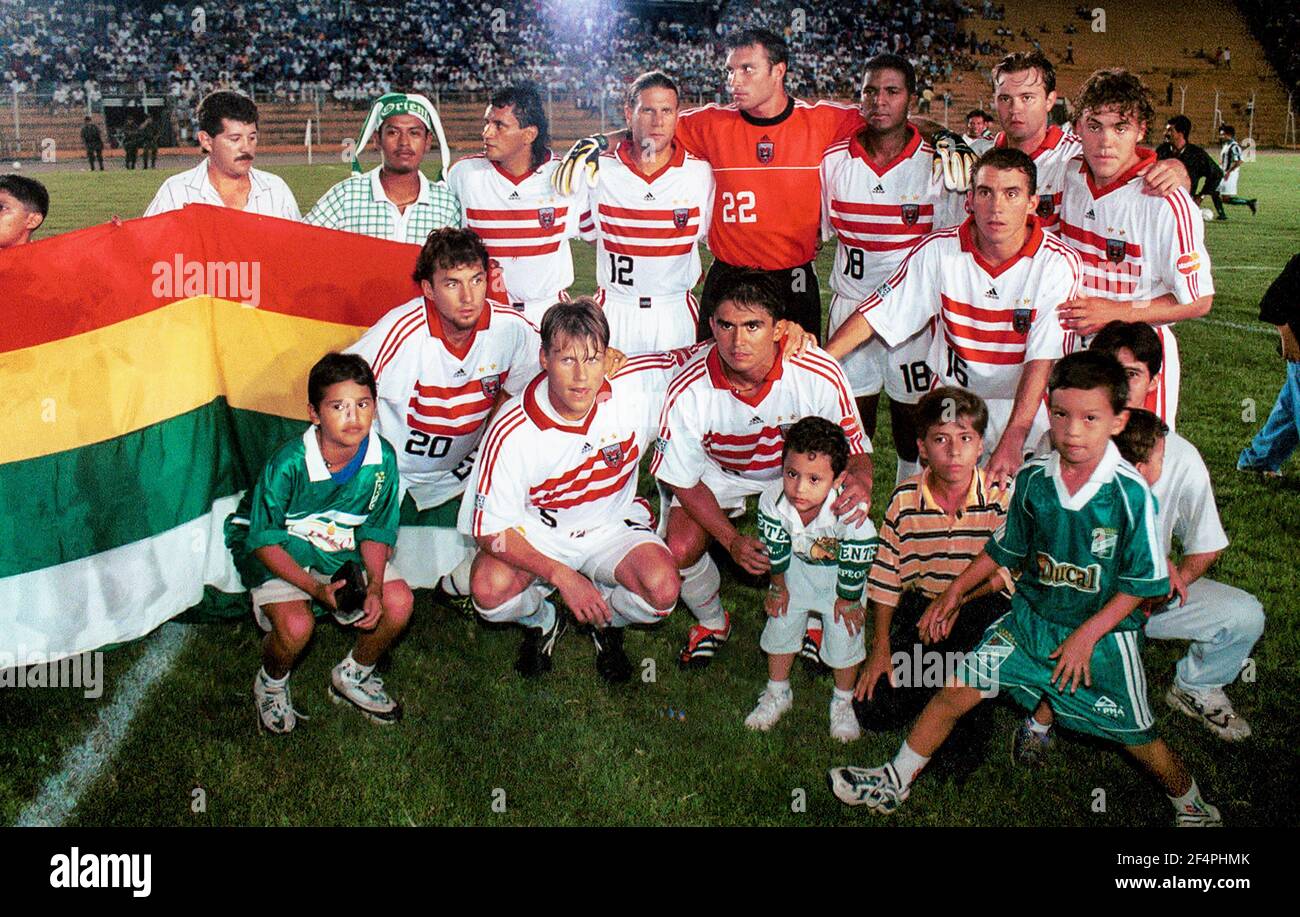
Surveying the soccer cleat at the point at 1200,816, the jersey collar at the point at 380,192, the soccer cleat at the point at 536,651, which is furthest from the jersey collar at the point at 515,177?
the soccer cleat at the point at 1200,816

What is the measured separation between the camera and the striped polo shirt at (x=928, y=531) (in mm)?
4012

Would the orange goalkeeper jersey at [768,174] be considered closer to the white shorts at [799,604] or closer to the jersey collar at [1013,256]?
the jersey collar at [1013,256]

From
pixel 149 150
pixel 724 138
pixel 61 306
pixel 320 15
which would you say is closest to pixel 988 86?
pixel 320 15

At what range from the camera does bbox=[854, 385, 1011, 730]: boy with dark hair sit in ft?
13.0

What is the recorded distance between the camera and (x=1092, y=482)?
339 centimetres

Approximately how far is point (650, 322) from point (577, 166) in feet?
2.87

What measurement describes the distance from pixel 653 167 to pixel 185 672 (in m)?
3.11

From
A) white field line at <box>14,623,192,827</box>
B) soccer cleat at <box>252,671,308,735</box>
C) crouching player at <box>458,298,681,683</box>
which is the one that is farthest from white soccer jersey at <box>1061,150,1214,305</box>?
white field line at <box>14,623,192,827</box>

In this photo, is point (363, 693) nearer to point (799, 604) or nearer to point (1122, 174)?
point (799, 604)

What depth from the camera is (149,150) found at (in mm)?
26438

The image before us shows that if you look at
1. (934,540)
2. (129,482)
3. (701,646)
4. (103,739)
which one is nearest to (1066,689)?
(934,540)

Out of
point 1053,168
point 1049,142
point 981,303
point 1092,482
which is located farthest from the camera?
point 1049,142

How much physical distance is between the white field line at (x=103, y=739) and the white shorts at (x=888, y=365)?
132 inches

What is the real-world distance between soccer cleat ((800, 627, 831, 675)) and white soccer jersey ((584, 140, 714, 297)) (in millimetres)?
2035
